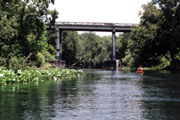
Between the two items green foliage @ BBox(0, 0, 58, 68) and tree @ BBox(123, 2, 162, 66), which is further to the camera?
tree @ BBox(123, 2, 162, 66)

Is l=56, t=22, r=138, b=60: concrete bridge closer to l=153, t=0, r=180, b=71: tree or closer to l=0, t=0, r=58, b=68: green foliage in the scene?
l=153, t=0, r=180, b=71: tree

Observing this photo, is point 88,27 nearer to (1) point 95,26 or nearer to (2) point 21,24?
(1) point 95,26

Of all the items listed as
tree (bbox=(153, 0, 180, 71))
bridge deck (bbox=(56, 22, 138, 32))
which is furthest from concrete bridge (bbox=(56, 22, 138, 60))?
tree (bbox=(153, 0, 180, 71))

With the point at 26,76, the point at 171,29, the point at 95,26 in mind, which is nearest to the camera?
the point at 26,76

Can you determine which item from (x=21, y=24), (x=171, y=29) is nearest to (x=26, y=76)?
(x=21, y=24)

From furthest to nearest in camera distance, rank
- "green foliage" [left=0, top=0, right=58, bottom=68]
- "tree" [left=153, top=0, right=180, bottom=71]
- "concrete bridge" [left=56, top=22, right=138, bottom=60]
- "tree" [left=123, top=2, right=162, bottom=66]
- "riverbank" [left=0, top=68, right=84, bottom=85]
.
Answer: "concrete bridge" [left=56, top=22, right=138, bottom=60]
"tree" [left=123, top=2, right=162, bottom=66]
"tree" [left=153, top=0, right=180, bottom=71]
"green foliage" [left=0, top=0, right=58, bottom=68]
"riverbank" [left=0, top=68, right=84, bottom=85]

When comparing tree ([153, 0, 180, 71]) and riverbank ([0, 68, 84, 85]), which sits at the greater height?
tree ([153, 0, 180, 71])

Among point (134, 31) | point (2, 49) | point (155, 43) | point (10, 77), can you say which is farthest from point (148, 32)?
point (10, 77)

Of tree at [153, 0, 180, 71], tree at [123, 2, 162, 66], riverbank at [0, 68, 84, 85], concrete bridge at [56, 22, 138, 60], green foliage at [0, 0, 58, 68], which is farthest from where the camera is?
concrete bridge at [56, 22, 138, 60]

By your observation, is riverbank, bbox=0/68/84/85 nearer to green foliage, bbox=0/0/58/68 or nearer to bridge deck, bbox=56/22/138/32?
green foliage, bbox=0/0/58/68

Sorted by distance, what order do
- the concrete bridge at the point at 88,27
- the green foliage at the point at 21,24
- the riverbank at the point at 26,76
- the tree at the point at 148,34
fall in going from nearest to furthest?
the riverbank at the point at 26,76 < the green foliage at the point at 21,24 < the tree at the point at 148,34 < the concrete bridge at the point at 88,27

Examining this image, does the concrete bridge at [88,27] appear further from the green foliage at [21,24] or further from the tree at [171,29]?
the green foliage at [21,24]

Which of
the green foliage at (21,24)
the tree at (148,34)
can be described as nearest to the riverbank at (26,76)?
the green foliage at (21,24)

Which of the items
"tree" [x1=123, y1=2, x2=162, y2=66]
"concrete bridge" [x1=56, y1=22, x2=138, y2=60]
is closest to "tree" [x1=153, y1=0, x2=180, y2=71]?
"tree" [x1=123, y1=2, x2=162, y2=66]
